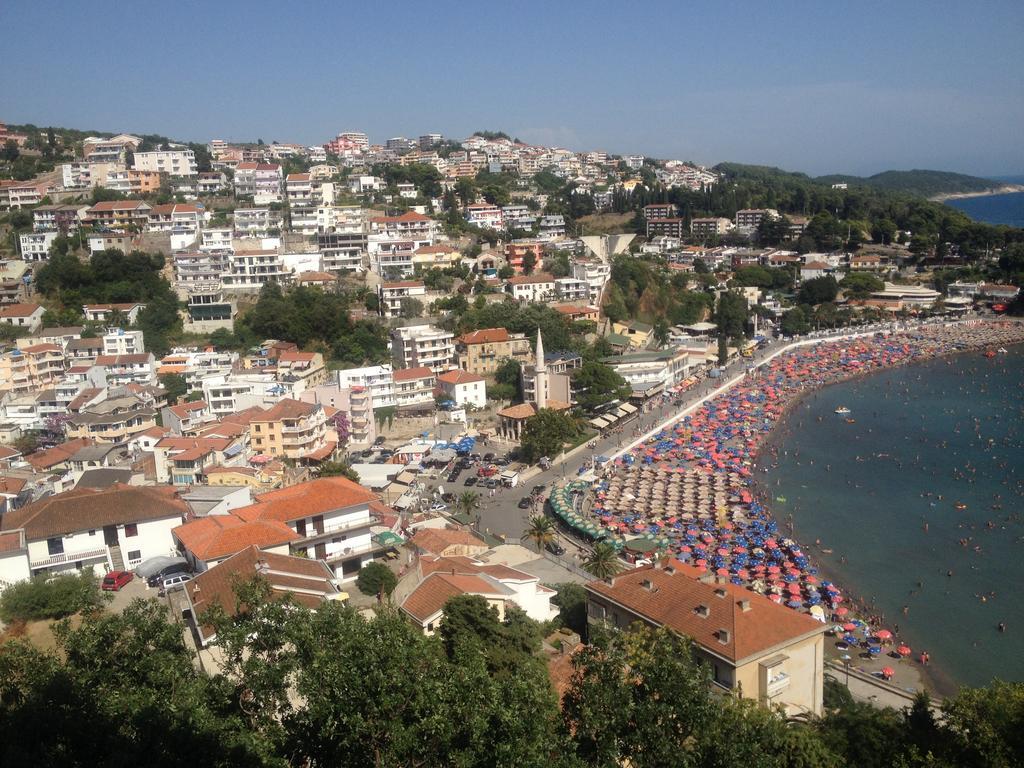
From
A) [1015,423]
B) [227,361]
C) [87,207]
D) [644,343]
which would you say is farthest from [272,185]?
[1015,423]

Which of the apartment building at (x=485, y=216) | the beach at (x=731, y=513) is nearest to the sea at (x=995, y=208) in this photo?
the apartment building at (x=485, y=216)

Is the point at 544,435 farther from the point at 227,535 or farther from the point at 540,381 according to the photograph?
the point at 227,535

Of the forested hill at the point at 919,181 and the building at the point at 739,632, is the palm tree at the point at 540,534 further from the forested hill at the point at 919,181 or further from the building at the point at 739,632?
the forested hill at the point at 919,181

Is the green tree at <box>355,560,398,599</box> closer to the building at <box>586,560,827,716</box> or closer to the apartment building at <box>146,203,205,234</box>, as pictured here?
the building at <box>586,560,827,716</box>

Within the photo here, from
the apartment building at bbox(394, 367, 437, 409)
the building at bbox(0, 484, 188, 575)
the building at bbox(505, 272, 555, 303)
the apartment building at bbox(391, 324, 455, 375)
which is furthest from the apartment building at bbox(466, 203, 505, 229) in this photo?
the building at bbox(0, 484, 188, 575)

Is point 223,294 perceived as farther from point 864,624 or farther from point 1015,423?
point 1015,423
